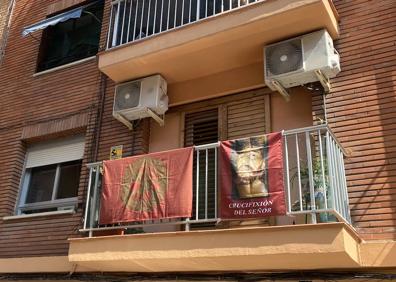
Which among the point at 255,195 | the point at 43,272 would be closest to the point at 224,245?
the point at 255,195

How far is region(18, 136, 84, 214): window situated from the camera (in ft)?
28.4

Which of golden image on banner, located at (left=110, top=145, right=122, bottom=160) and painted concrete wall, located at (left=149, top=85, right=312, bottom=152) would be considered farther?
golden image on banner, located at (left=110, top=145, right=122, bottom=160)

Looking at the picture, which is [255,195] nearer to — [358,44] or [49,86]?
[358,44]

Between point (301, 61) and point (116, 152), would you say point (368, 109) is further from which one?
point (116, 152)

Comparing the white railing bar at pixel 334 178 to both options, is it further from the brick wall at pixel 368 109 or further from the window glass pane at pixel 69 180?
the window glass pane at pixel 69 180

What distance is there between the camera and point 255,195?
562 centimetres

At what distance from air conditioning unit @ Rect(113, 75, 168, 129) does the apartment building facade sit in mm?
145

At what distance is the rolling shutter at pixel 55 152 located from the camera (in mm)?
8812

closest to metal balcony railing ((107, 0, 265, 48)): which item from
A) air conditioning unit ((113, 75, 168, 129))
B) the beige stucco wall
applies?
air conditioning unit ((113, 75, 168, 129))

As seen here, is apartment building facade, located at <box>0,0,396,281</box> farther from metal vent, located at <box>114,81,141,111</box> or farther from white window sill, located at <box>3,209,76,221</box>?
metal vent, located at <box>114,81,141,111</box>

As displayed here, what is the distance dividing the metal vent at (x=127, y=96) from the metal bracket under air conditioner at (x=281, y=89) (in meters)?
2.24

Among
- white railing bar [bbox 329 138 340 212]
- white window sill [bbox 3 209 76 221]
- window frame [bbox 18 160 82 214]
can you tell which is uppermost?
window frame [bbox 18 160 82 214]

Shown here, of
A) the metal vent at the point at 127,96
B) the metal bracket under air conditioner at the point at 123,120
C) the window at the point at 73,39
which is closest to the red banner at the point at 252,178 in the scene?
the metal vent at the point at 127,96

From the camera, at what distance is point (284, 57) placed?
659 centimetres
